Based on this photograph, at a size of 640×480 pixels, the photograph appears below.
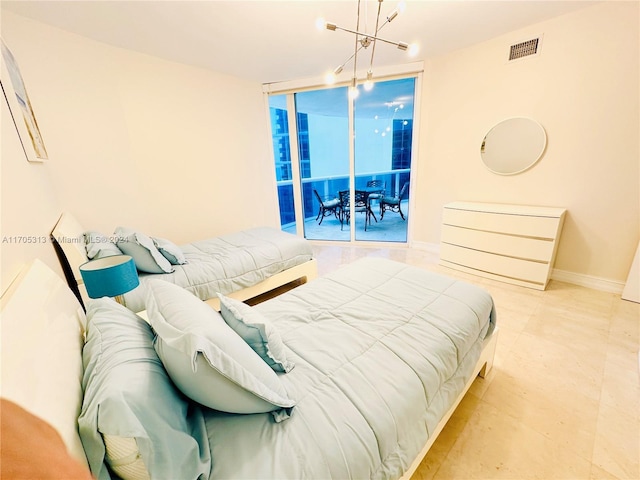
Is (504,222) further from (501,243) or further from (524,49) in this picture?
(524,49)

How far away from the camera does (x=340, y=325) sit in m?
1.30

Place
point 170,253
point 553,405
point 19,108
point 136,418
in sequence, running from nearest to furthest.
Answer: point 136,418 < point 553,405 < point 19,108 < point 170,253

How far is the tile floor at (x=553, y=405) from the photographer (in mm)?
1146

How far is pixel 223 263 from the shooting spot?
7.25 ft

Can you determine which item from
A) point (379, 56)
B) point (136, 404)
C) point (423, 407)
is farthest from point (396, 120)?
point (136, 404)

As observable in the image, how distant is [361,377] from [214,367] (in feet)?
1.82

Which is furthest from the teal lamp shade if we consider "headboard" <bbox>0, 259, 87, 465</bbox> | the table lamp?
"headboard" <bbox>0, 259, 87, 465</bbox>

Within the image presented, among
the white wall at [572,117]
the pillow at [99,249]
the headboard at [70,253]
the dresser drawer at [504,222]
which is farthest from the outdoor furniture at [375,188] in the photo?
the headboard at [70,253]

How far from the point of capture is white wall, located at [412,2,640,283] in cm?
216

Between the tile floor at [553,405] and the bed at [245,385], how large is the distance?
0.30m

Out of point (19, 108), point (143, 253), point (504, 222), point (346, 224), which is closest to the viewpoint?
point (19, 108)

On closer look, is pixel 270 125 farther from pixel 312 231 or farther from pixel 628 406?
pixel 628 406

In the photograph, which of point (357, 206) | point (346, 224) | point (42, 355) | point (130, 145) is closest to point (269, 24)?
point (130, 145)

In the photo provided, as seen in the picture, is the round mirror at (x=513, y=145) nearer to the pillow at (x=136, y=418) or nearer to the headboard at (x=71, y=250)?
the pillow at (x=136, y=418)
